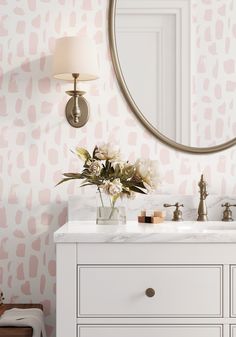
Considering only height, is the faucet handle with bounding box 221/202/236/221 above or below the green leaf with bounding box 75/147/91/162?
below

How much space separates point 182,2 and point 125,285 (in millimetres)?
1327

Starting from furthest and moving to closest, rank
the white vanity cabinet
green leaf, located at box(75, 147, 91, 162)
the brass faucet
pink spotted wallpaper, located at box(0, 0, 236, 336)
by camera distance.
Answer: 1. pink spotted wallpaper, located at box(0, 0, 236, 336)
2. the brass faucet
3. green leaf, located at box(75, 147, 91, 162)
4. the white vanity cabinet

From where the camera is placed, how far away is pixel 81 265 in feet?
6.83

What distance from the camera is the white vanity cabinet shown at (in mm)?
2074

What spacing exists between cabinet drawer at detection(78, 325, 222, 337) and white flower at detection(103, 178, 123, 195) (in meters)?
0.53

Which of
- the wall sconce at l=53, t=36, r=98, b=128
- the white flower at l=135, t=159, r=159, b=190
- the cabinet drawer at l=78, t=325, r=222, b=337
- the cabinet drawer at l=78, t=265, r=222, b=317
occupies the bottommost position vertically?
the cabinet drawer at l=78, t=325, r=222, b=337

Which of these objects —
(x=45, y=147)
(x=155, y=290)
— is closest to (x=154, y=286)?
(x=155, y=290)

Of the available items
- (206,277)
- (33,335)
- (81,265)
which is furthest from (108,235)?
(33,335)

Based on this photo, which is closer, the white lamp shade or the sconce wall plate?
the white lamp shade

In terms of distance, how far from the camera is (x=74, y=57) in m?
2.52

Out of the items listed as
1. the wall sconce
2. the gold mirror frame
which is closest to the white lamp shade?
the wall sconce

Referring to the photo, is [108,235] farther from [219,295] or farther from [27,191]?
[27,191]

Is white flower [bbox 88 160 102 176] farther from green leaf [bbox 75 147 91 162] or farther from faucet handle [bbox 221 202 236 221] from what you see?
Result: faucet handle [bbox 221 202 236 221]

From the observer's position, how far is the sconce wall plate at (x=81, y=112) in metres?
2.65
